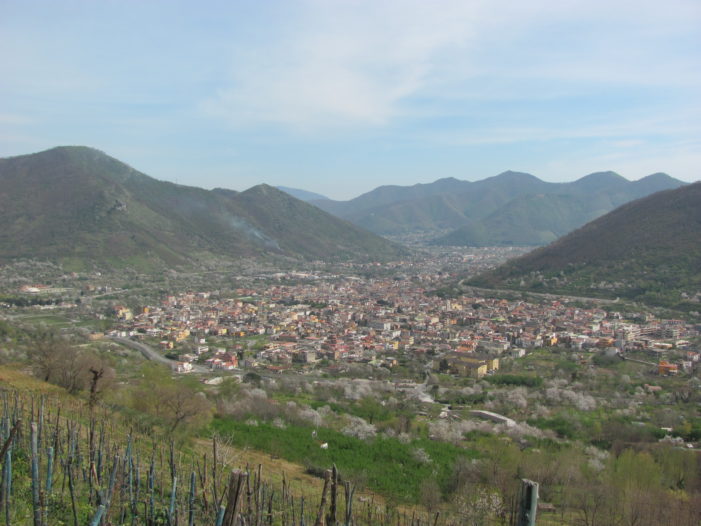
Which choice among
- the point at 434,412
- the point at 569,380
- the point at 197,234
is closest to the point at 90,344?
the point at 434,412

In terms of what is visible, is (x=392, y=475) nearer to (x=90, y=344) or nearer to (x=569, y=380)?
(x=569, y=380)

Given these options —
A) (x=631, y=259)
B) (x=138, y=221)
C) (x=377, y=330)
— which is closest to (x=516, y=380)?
(x=377, y=330)

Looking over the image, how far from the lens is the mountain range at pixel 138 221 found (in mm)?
69375

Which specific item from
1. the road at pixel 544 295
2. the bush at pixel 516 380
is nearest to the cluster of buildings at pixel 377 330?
the bush at pixel 516 380

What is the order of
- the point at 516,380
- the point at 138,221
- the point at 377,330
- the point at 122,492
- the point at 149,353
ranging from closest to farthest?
the point at 122,492, the point at 516,380, the point at 149,353, the point at 377,330, the point at 138,221

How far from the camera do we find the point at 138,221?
267 feet

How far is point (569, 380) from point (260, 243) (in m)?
80.8

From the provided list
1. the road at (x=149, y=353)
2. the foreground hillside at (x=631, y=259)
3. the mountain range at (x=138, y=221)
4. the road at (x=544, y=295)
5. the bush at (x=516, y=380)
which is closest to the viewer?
the bush at (x=516, y=380)

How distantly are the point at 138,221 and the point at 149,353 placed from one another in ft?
189

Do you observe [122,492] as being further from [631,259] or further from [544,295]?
[631,259]

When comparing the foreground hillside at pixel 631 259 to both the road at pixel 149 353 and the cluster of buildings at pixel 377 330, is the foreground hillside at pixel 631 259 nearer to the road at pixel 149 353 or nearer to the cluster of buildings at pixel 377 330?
the cluster of buildings at pixel 377 330

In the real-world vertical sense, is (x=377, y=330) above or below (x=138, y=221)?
below

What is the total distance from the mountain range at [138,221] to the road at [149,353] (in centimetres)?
3617

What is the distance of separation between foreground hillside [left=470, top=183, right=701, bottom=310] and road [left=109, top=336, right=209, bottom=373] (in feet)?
114
